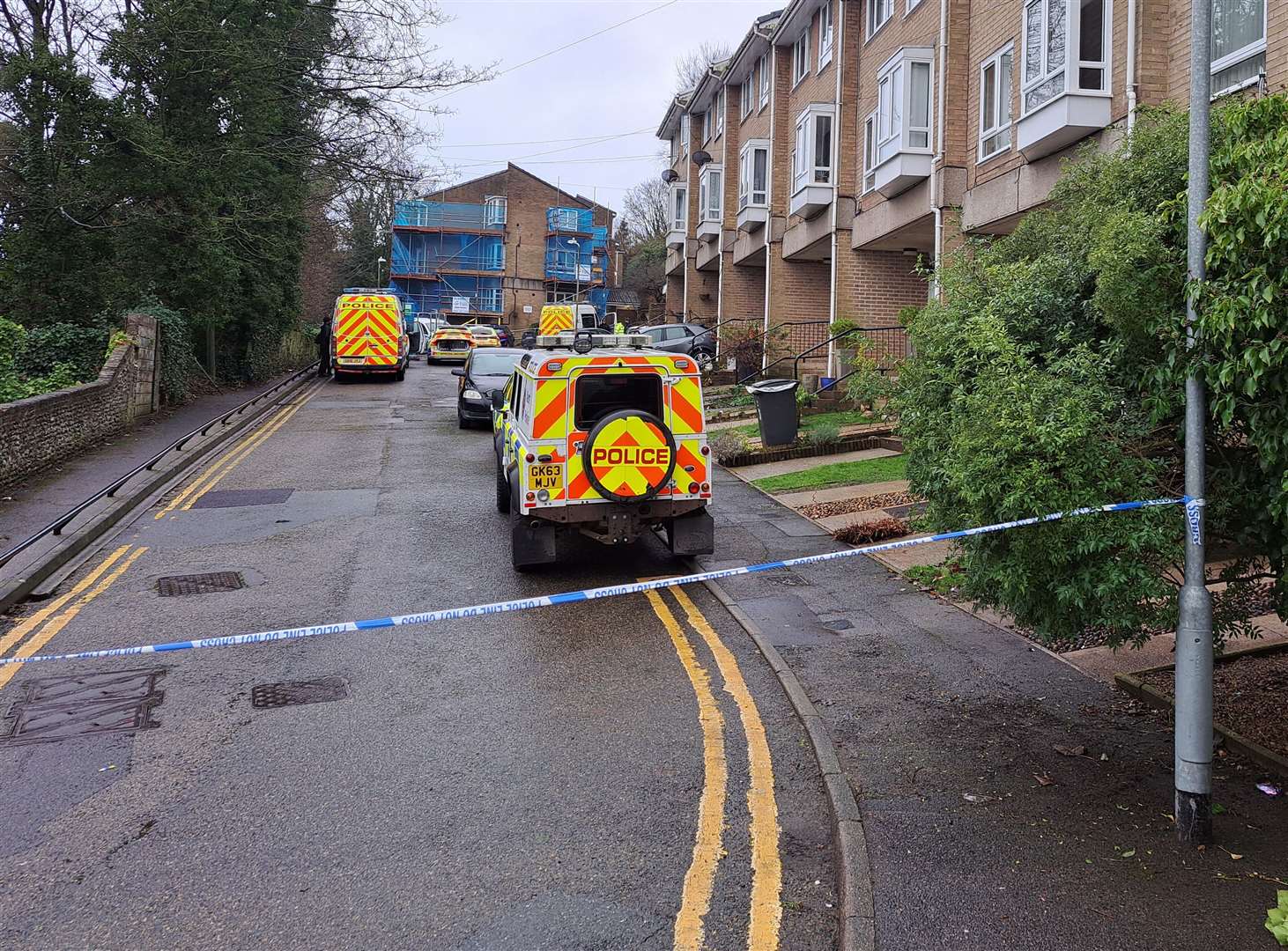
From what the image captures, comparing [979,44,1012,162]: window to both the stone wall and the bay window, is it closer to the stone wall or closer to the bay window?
the bay window

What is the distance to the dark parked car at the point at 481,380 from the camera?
69.0 feet

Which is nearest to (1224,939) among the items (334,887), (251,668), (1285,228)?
(1285,228)

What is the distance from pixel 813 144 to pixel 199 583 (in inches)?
802

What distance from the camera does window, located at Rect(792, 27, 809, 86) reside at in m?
29.3

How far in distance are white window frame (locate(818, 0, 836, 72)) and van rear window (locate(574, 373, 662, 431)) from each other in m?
19.9

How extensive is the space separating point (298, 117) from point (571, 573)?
19.5 m

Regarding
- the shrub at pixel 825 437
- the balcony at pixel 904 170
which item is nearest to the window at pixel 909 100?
the balcony at pixel 904 170

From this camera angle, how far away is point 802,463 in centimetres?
1628

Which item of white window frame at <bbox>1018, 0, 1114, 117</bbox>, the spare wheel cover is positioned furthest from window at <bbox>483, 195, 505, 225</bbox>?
the spare wheel cover

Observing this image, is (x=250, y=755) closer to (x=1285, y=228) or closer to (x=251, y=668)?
(x=251, y=668)

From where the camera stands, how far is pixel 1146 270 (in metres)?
4.37

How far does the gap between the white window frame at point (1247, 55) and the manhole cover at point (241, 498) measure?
12207 mm

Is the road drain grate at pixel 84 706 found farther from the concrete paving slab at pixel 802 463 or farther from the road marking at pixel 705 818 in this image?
the concrete paving slab at pixel 802 463

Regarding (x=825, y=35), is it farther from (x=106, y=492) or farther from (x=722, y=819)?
(x=722, y=819)
